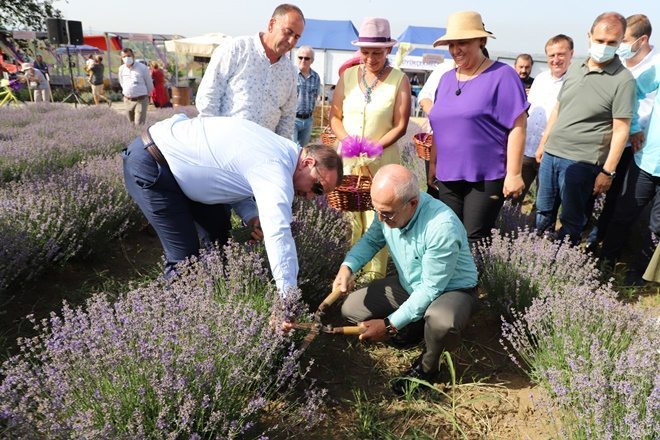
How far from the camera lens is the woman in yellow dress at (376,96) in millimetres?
2742

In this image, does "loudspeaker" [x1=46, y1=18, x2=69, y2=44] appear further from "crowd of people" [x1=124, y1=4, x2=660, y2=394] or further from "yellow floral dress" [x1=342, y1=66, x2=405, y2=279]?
"yellow floral dress" [x1=342, y1=66, x2=405, y2=279]

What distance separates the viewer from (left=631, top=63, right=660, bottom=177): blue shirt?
295 centimetres

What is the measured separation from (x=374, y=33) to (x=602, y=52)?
4.42 ft

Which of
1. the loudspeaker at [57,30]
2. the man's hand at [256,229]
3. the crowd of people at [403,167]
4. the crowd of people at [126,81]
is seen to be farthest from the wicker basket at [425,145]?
the loudspeaker at [57,30]

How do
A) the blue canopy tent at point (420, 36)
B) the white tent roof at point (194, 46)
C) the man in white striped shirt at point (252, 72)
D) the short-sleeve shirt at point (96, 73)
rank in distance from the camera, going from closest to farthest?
the man in white striped shirt at point (252, 72), the short-sleeve shirt at point (96, 73), the blue canopy tent at point (420, 36), the white tent roof at point (194, 46)

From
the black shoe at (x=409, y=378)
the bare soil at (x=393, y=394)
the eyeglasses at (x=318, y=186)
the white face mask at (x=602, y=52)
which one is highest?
the white face mask at (x=602, y=52)

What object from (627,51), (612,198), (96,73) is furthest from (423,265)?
(96,73)

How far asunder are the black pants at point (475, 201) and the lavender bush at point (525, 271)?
9 centimetres

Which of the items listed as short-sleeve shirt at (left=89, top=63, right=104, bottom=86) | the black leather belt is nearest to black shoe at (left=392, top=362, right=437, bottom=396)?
the black leather belt

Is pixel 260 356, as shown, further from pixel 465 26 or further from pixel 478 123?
pixel 465 26

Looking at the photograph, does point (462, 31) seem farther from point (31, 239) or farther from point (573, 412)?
point (31, 239)

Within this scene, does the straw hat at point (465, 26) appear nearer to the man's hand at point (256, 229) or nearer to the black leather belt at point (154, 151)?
the man's hand at point (256, 229)

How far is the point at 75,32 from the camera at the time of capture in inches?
482

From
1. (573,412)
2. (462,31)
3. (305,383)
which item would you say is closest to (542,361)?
(573,412)
